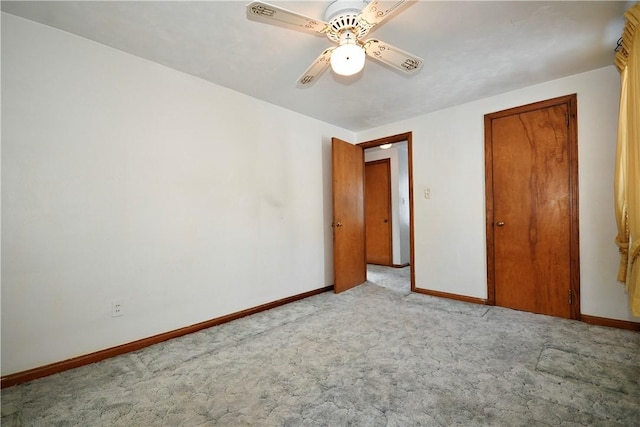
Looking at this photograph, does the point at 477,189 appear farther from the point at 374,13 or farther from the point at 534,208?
the point at 374,13

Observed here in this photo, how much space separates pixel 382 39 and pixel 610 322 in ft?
10.2

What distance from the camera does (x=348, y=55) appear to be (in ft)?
5.10

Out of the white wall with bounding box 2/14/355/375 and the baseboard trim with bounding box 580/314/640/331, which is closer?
the white wall with bounding box 2/14/355/375

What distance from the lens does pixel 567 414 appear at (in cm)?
137

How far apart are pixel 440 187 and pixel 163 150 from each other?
307 centimetres

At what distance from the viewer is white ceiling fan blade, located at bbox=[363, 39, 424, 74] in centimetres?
169

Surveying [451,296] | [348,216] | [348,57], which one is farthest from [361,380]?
[348,216]

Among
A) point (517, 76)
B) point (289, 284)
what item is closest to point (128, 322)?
point (289, 284)

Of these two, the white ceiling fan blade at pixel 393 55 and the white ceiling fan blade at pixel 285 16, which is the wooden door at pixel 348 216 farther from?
the white ceiling fan blade at pixel 285 16

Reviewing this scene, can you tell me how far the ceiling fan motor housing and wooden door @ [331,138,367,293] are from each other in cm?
194

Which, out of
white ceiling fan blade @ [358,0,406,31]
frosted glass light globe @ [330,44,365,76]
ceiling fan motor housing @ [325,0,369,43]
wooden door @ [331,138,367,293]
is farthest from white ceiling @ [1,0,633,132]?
wooden door @ [331,138,367,293]

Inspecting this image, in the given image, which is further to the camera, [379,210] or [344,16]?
[379,210]

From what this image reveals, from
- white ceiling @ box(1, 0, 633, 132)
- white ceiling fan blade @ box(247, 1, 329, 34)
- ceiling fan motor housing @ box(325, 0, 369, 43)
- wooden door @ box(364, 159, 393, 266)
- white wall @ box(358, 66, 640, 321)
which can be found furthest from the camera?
wooden door @ box(364, 159, 393, 266)

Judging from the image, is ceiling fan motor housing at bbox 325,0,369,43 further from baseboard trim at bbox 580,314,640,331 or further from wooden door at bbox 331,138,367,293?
baseboard trim at bbox 580,314,640,331
